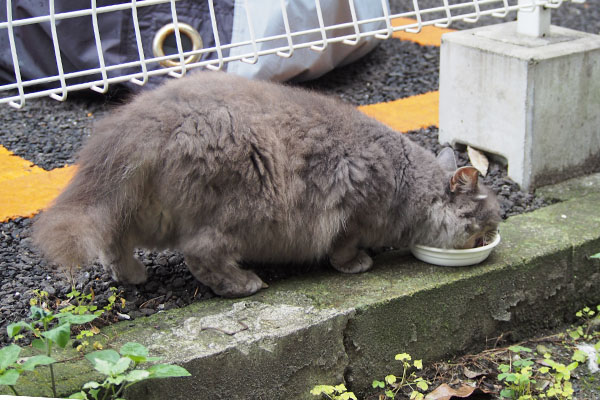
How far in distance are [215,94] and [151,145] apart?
40cm

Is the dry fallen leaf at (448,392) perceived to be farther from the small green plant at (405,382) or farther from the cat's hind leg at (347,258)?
the cat's hind leg at (347,258)

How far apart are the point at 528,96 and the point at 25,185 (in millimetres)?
2853

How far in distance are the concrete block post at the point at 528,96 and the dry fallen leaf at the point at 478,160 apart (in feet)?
0.14

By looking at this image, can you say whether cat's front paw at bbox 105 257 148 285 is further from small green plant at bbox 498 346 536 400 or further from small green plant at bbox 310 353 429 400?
small green plant at bbox 498 346 536 400

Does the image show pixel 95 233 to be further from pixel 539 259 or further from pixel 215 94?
pixel 539 259

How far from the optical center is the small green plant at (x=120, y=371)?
2.43 meters

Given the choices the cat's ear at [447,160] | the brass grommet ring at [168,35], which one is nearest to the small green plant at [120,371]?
the cat's ear at [447,160]

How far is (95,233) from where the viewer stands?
3.00m

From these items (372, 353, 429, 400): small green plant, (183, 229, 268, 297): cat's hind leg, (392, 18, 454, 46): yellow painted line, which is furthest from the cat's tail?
(392, 18, 454, 46): yellow painted line

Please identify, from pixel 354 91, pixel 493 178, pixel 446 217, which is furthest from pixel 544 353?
pixel 354 91

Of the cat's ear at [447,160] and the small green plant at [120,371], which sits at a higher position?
the cat's ear at [447,160]

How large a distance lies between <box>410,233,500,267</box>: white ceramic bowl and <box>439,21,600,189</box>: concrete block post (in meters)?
0.95

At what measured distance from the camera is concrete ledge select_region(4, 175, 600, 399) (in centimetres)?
291

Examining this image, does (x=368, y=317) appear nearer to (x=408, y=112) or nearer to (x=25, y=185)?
(x=25, y=185)
